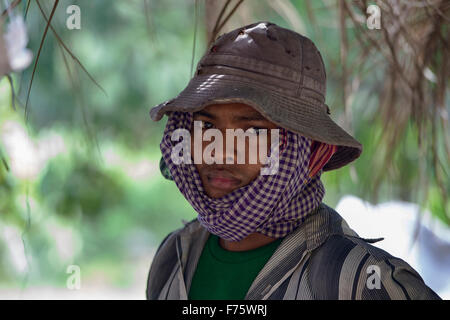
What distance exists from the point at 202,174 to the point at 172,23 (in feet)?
22.2

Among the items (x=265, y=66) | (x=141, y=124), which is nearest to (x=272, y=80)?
(x=265, y=66)

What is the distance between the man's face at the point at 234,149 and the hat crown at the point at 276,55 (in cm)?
11

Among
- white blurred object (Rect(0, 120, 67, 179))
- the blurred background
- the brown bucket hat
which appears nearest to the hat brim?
the brown bucket hat

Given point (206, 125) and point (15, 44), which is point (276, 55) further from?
point (15, 44)

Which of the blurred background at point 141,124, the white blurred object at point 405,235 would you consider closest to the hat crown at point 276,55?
the blurred background at point 141,124

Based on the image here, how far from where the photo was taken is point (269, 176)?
1.40 metres

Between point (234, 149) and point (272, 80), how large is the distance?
192mm

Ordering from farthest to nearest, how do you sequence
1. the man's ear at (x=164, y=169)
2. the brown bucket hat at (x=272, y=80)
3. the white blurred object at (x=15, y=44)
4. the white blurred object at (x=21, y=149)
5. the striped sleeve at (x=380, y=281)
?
the white blurred object at (x=21, y=149) → the white blurred object at (x=15, y=44) → the man's ear at (x=164, y=169) → the brown bucket hat at (x=272, y=80) → the striped sleeve at (x=380, y=281)

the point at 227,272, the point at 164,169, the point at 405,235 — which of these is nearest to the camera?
the point at 227,272

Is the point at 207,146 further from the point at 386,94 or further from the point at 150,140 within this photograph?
the point at 150,140

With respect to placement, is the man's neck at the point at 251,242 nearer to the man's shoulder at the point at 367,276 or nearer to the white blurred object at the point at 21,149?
the man's shoulder at the point at 367,276

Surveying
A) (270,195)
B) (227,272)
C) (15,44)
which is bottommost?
(227,272)

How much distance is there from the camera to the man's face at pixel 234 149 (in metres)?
1.43

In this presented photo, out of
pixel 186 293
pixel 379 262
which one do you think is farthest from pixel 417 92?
pixel 186 293
